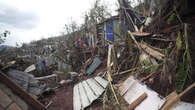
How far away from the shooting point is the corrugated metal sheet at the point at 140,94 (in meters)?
1.91

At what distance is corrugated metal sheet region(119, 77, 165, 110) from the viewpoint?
191cm

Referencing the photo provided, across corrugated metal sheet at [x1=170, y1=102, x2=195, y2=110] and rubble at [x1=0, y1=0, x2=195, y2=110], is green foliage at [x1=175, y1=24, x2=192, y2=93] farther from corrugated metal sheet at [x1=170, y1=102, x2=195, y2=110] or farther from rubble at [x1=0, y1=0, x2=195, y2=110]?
corrugated metal sheet at [x1=170, y1=102, x2=195, y2=110]

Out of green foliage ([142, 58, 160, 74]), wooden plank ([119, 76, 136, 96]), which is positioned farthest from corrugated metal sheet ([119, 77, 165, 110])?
green foliage ([142, 58, 160, 74])

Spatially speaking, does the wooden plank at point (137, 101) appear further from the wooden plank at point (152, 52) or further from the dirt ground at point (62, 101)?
the dirt ground at point (62, 101)

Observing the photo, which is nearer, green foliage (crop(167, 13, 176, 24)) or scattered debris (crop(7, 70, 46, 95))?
green foliage (crop(167, 13, 176, 24))

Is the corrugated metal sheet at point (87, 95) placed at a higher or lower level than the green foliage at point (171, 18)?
lower

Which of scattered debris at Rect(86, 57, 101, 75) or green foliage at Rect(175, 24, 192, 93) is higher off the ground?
green foliage at Rect(175, 24, 192, 93)

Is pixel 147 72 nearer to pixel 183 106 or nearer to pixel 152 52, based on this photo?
pixel 152 52

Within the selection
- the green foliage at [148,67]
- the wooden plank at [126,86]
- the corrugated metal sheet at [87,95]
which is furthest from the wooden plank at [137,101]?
the corrugated metal sheet at [87,95]

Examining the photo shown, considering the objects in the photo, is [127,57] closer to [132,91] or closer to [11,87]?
[132,91]

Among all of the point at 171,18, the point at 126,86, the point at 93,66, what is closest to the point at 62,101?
the point at 126,86

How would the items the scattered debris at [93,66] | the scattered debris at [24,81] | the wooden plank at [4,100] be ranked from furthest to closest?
the scattered debris at [93,66] < the scattered debris at [24,81] < the wooden plank at [4,100]

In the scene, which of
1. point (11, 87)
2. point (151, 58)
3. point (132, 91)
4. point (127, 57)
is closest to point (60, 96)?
point (11, 87)

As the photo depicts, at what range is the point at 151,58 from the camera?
9.73 ft
